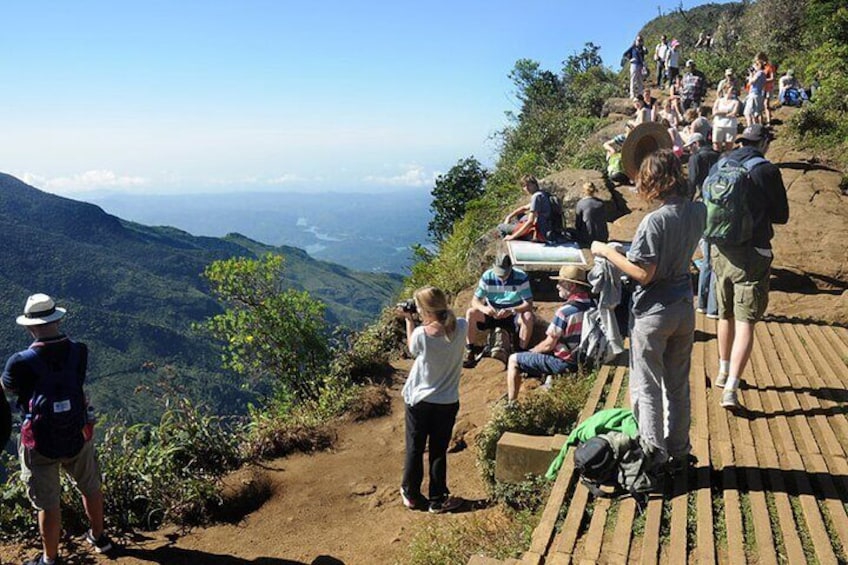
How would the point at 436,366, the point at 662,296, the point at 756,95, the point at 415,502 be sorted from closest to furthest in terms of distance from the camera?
the point at 662,296 → the point at 436,366 → the point at 415,502 → the point at 756,95

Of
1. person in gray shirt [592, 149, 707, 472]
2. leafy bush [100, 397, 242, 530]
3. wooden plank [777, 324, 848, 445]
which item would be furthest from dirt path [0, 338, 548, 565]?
wooden plank [777, 324, 848, 445]

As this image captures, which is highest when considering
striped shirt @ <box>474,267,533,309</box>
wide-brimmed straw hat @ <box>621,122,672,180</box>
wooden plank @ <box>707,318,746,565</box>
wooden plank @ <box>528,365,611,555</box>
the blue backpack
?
wide-brimmed straw hat @ <box>621,122,672,180</box>

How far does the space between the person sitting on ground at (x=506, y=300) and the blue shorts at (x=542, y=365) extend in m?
1.28

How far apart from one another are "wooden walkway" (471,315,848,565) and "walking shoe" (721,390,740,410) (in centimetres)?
6

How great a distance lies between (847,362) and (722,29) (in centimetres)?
2924

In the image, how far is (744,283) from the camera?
4203 mm

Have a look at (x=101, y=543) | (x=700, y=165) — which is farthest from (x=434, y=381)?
(x=700, y=165)

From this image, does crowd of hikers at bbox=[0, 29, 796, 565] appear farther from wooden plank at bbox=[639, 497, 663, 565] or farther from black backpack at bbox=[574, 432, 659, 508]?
wooden plank at bbox=[639, 497, 663, 565]

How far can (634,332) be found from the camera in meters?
3.16

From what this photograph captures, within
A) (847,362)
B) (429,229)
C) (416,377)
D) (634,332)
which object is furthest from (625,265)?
(429,229)

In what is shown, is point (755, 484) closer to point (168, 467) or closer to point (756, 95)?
point (168, 467)

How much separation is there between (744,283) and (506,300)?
9.10 feet

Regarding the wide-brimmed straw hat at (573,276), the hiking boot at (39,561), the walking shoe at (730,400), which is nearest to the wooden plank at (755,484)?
the walking shoe at (730,400)

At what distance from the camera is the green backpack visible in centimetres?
414
